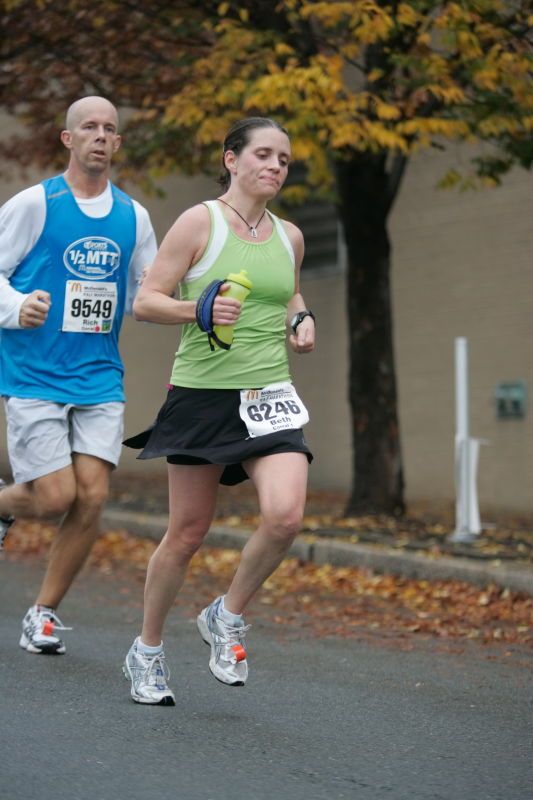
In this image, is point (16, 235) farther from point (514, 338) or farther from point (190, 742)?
point (514, 338)

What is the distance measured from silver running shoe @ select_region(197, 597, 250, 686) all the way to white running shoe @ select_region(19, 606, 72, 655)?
52.7 inches

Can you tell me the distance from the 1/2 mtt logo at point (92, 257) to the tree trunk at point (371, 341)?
5.18m

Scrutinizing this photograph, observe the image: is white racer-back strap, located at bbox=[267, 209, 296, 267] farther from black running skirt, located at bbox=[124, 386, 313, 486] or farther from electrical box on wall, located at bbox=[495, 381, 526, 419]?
electrical box on wall, located at bbox=[495, 381, 526, 419]

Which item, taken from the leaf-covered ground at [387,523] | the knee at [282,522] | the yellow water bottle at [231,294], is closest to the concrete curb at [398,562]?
the leaf-covered ground at [387,523]

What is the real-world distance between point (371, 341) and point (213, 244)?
6.24 m

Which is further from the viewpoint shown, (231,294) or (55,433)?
(55,433)

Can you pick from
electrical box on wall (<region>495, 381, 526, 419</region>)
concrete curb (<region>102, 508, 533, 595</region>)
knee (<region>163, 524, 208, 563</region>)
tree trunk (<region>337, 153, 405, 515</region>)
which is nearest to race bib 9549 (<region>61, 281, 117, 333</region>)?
knee (<region>163, 524, 208, 563</region>)

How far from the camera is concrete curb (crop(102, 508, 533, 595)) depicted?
865 centimetres

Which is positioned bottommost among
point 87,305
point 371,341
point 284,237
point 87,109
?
point 87,305

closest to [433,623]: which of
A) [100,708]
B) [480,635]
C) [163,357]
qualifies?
[480,635]

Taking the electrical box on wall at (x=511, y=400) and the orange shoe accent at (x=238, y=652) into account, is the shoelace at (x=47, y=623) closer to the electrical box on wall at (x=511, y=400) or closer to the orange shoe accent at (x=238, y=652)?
the orange shoe accent at (x=238, y=652)

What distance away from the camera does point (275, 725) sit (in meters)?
5.27

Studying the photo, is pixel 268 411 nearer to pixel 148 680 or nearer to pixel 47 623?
pixel 148 680

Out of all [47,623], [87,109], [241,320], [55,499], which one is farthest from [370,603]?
[241,320]
